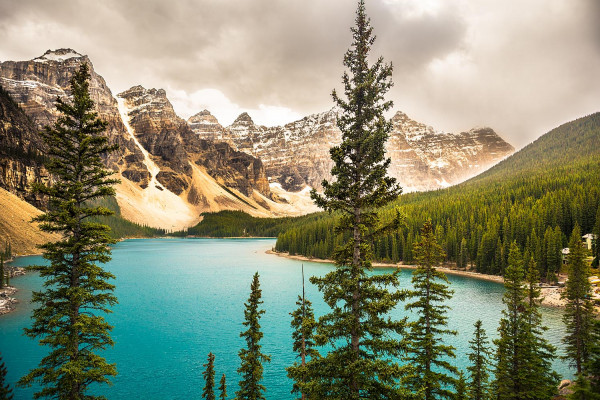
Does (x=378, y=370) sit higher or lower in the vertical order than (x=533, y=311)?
higher

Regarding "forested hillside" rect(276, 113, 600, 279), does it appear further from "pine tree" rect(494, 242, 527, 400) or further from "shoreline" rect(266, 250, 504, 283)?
"pine tree" rect(494, 242, 527, 400)

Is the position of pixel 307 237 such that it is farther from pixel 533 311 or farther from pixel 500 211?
pixel 533 311

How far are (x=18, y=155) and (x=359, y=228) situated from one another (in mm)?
177222

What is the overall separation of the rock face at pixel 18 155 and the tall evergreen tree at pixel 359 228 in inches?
5819

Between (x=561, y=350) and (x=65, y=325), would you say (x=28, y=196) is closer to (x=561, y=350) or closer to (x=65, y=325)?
(x=65, y=325)

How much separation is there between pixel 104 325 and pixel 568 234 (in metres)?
108

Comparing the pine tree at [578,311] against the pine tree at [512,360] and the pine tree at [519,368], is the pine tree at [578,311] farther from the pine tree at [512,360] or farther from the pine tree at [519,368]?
the pine tree at [512,360]

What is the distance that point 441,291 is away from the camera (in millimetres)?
19469

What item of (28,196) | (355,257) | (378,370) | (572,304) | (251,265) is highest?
(28,196)

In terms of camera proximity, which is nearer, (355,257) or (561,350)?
(355,257)

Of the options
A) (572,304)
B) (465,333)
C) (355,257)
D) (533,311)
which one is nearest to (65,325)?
(355,257)

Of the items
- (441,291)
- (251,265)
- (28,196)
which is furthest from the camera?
(28,196)

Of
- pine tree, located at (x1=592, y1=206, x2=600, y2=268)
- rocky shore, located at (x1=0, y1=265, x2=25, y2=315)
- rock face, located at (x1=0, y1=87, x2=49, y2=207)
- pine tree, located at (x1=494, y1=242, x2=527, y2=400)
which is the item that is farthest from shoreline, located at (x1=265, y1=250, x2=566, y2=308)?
rock face, located at (x1=0, y1=87, x2=49, y2=207)

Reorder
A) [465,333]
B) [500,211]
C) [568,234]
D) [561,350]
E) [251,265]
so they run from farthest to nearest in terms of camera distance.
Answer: [251,265], [500,211], [568,234], [465,333], [561,350]
